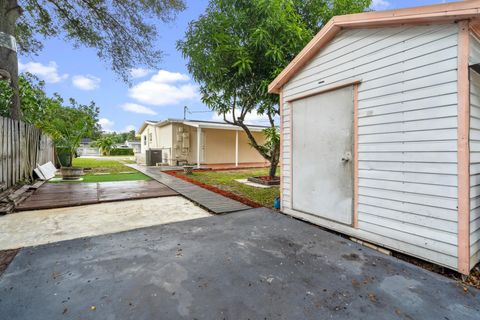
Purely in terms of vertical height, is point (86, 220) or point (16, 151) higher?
point (16, 151)

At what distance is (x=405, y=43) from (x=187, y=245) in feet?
11.5

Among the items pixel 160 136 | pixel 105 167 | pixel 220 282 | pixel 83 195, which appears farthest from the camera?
pixel 160 136

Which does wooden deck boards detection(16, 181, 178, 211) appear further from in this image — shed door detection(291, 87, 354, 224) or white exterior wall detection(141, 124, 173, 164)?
white exterior wall detection(141, 124, 173, 164)

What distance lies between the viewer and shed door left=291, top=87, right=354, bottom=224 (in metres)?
3.03

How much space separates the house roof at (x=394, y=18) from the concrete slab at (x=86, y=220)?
11.1 ft

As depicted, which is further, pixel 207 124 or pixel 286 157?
pixel 207 124

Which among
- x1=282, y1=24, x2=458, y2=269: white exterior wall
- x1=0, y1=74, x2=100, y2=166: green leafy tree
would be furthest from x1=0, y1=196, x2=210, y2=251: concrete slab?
x1=0, y1=74, x2=100, y2=166: green leafy tree

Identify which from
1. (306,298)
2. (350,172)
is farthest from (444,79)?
(306,298)

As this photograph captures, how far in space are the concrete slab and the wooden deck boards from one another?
0.25 metres

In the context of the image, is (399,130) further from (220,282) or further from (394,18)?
(220,282)

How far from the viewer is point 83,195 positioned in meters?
5.27

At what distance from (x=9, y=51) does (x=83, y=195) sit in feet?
16.6

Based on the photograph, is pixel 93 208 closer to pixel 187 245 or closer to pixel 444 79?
pixel 187 245

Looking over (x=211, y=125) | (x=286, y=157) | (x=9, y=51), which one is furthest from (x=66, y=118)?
(x=286, y=157)
